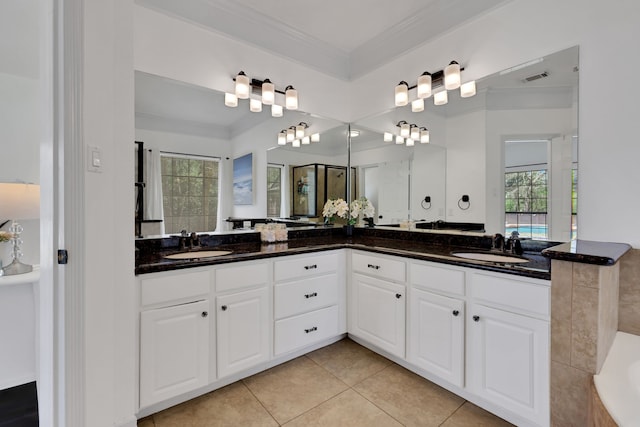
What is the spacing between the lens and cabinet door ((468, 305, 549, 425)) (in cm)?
138

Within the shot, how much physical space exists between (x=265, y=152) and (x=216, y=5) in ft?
3.80

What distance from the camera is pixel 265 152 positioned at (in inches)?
106

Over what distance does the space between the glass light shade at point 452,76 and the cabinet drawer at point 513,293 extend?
1423 millimetres

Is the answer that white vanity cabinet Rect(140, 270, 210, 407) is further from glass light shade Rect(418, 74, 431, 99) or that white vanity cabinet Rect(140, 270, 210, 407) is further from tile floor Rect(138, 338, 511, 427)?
glass light shade Rect(418, 74, 431, 99)

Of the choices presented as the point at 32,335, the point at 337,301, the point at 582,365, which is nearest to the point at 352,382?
the point at 337,301

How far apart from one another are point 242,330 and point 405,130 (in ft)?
7.05

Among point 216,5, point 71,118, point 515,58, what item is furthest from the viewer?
point 216,5

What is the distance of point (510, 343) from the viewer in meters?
1.47

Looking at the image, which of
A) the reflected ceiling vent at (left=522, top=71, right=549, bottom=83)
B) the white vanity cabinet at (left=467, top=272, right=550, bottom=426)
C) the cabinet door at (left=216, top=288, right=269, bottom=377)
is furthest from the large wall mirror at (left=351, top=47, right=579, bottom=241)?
the cabinet door at (left=216, top=288, right=269, bottom=377)

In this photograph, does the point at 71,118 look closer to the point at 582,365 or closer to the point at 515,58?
the point at 582,365

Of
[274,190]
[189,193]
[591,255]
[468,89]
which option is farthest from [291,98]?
[591,255]

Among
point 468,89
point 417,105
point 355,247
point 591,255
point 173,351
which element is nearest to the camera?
point 591,255

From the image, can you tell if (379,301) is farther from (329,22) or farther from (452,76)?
(329,22)

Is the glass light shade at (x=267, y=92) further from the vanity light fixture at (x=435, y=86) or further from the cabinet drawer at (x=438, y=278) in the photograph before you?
the cabinet drawer at (x=438, y=278)
